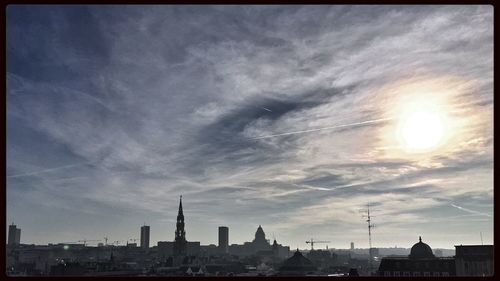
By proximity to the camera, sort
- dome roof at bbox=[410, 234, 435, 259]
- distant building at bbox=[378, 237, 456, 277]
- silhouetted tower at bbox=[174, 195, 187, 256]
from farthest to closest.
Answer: silhouetted tower at bbox=[174, 195, 187, 256] → dome roof at bbox=[410, 234, 435, 259] → distant building at bbox=[378, 237, 456, 277]

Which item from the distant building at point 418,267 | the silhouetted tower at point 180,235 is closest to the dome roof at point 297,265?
the silhouetted tower at point 180,235

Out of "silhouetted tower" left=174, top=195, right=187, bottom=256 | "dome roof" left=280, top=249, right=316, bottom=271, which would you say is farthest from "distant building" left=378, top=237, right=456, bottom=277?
"silhouetted tower" left=174, top=195, right=187, bottom=256

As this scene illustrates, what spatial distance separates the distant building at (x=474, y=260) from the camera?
6888cm

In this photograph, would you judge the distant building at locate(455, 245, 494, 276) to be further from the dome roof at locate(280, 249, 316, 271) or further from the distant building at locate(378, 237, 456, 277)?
the dome roof at locate(280, 249, 316, 271)

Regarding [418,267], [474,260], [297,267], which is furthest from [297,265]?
[474,260]

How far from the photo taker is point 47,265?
173 metres

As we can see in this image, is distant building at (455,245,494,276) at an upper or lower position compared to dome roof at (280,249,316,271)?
upper

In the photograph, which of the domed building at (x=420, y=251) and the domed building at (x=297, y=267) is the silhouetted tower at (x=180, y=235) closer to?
the domed building at (x=297, y=267)

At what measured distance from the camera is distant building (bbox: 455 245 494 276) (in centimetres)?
6888

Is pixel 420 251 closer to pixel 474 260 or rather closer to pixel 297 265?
pixel 474 260
